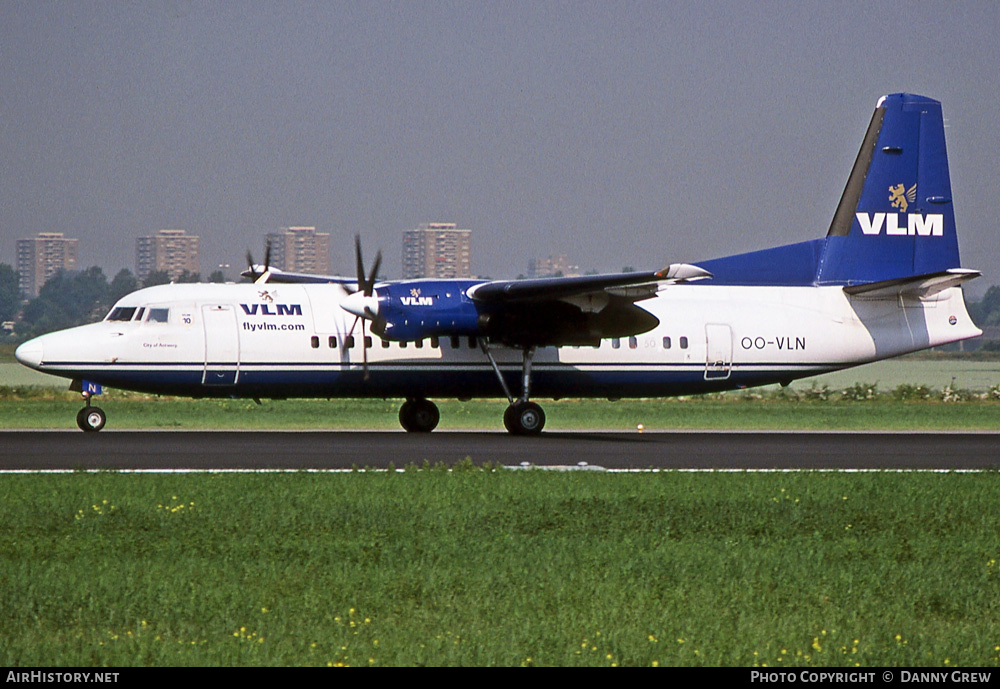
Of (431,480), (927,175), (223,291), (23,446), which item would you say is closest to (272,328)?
(223,291)

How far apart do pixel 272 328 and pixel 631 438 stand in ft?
25.9

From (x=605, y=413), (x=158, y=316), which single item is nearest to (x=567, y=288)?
(x=158, y=316)

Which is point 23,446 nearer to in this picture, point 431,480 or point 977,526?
point 431,480

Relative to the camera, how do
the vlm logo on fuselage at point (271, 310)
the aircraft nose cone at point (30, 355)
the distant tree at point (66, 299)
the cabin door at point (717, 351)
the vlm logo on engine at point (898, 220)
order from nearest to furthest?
the aircraft nose cone at point (30, 355)
the vlm logo on fuselage at point (271, 310)
the cabin door at point (717, 351)
the vlm logo on engine at point (898, 220)
the distant tree at point (66, 299)

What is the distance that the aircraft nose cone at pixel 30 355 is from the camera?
2289cm

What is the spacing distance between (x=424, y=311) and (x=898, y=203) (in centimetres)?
1260

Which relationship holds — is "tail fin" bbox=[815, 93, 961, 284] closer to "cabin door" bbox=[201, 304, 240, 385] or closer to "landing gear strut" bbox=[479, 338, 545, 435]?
"landing gear strut" bbox=[479, 338, 545, 435]

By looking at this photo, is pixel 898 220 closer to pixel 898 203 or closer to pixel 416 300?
pixel 898 203

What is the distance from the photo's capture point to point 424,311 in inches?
945

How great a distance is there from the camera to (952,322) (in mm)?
27750

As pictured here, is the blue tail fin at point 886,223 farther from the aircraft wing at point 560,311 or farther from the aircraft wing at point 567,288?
the aircraft wing at point 567,288

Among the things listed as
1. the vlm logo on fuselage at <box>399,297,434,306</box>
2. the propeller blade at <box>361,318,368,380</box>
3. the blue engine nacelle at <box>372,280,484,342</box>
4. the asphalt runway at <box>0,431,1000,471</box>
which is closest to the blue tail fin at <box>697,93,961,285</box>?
the asphalt runway at <box>0,431,1000,471</box>

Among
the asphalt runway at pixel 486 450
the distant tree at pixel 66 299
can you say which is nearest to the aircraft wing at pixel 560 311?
the asphalt runway at pixel 486 450

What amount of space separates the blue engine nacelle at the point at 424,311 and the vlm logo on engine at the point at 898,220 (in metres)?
10.6
